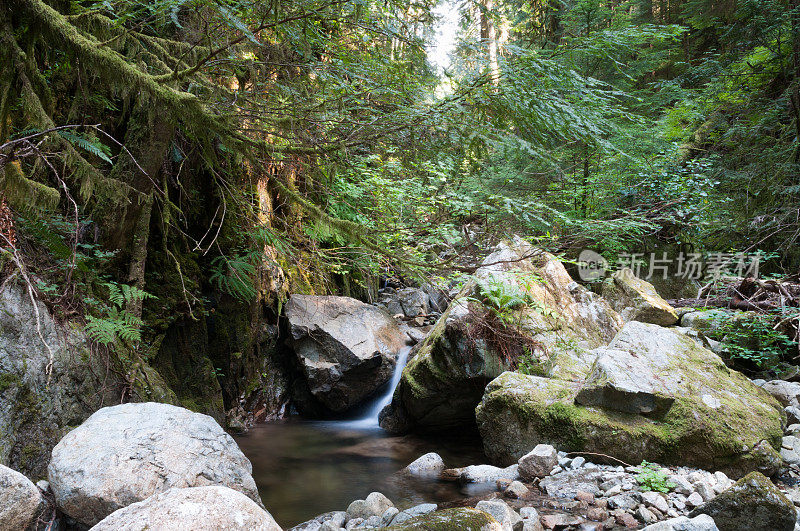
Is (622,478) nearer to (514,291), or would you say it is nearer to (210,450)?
(514,291)

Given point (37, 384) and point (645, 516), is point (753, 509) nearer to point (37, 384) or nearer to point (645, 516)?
point (645, 516)

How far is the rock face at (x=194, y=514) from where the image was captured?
2322mm

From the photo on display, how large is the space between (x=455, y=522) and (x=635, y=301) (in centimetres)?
717

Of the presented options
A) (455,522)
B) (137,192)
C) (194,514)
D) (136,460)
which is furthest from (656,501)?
(137,192)

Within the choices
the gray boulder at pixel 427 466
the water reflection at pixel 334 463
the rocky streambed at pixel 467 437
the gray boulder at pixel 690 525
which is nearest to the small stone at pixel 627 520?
the rocky streambed at pixel 467 437

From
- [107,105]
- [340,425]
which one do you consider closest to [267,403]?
[340,425]

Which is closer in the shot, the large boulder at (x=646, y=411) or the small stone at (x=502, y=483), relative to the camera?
the large boulder at (x=646, y=411)

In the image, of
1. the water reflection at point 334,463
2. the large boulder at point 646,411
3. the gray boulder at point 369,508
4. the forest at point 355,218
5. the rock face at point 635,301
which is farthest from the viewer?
the rock face at point 635,301

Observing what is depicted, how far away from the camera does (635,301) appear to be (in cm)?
865

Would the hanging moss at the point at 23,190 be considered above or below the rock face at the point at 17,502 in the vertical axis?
above

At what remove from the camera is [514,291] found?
22.3ft

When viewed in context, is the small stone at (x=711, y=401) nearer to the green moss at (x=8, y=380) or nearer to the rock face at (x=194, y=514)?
the rock face at (x=194, y=514)

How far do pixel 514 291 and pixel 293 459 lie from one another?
3.86 meters

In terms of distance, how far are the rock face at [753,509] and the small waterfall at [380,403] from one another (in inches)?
214
